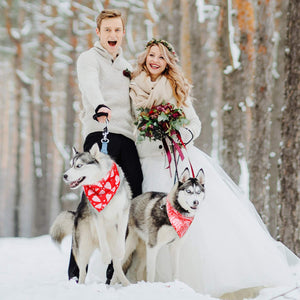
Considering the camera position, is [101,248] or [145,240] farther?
[145,240]

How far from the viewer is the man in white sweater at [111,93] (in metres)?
3.89

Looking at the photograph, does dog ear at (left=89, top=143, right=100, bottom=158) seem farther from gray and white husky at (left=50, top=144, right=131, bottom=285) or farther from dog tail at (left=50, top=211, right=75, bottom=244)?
dog tail at (left=50, top=211, right=75, bottom=244)

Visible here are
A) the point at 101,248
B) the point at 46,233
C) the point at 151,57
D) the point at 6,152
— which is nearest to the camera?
the point at 101,248

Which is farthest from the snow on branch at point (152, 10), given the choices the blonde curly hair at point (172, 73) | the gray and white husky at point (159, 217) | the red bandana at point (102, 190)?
the red bandana at point (102, 190)

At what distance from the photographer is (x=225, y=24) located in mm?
8039

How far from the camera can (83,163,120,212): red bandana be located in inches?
130

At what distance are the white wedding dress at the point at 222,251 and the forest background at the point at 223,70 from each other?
1.86 m

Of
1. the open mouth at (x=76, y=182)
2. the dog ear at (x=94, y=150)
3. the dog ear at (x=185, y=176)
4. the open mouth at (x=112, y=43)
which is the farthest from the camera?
the open mouth at (x=112, y=43)

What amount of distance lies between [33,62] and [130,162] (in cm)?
1008

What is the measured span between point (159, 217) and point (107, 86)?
1.41m

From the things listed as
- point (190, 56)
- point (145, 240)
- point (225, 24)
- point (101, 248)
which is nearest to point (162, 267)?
point (145, 240)

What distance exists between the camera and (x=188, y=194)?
3.52m

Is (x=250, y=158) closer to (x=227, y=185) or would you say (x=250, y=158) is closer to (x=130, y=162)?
(x=227, y=185)

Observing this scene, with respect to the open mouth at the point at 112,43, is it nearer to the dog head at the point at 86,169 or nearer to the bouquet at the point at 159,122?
the bouquet at the point at 159,122
